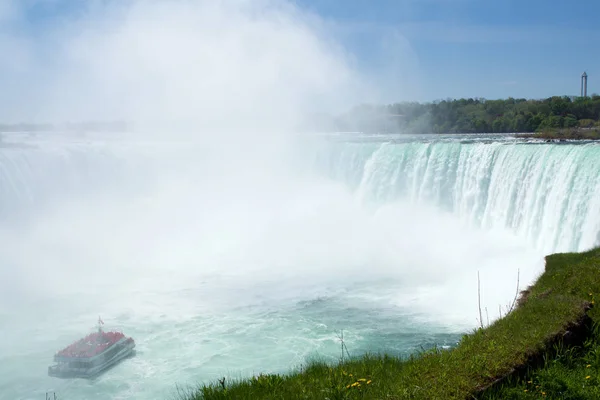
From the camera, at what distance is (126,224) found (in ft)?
74.2

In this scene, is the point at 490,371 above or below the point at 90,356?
above

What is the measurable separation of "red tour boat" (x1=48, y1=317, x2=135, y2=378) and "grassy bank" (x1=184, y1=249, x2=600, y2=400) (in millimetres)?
5929

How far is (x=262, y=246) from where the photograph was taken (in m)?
19.8

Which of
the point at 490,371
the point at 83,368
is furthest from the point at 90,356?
the point at 490,371

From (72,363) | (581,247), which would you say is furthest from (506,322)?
(581,247)

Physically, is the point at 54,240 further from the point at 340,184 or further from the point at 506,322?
the point at 506,322

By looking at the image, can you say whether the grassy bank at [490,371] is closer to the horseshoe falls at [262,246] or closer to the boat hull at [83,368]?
the horseshoe falls at [262,246]

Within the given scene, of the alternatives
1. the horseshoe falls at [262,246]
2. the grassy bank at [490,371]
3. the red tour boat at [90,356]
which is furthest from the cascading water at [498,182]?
the red tour boat at [90,356]

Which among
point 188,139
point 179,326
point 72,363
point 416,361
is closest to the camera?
point 416,361

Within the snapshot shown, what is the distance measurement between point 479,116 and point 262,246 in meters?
28.4

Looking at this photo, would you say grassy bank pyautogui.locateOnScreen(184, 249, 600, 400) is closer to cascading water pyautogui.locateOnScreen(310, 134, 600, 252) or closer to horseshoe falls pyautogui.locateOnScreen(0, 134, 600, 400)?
horseshoe falls pyautogui.locateOnScreen(0, 134, 600, 400)

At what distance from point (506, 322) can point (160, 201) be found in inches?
853

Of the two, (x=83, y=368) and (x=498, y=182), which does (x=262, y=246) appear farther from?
(x=83, y=368)

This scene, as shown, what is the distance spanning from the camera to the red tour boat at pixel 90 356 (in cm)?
973
